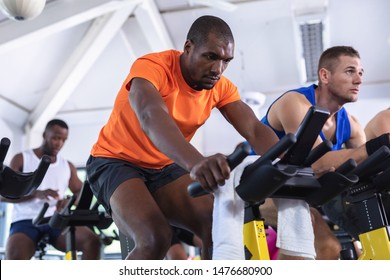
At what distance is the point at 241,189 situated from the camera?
4.03 ft

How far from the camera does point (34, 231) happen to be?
11.2ft

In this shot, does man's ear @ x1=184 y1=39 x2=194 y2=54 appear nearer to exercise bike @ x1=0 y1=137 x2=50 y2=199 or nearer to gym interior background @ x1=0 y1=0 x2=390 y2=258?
exercise bike @ x1=0 y1=137 x2=50 y2=199

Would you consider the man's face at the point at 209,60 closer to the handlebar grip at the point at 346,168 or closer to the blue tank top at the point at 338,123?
the handlebar grip at the point at 346,168

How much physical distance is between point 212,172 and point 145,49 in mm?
5511

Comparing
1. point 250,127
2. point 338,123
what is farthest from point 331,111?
point 250,127

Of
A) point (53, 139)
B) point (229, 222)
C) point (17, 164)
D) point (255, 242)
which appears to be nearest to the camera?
point (229, 222)

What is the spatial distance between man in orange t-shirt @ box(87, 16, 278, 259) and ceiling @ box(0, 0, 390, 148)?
125 inches

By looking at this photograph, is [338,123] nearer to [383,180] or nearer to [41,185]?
[383,180]

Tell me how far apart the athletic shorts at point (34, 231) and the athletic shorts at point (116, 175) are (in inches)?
66.3

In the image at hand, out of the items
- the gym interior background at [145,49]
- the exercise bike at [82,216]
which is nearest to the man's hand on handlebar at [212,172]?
the exercise bike at [82,216]

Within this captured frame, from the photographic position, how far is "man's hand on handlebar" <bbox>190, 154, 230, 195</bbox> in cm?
113

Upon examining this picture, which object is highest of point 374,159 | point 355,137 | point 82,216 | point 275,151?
point 355,137

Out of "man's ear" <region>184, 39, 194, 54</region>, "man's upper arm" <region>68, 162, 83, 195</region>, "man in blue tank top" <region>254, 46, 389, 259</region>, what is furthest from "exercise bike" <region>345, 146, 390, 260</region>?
"man's upper arm" <region>68, 162, 83, 195</region>

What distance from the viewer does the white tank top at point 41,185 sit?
3.49 metres
